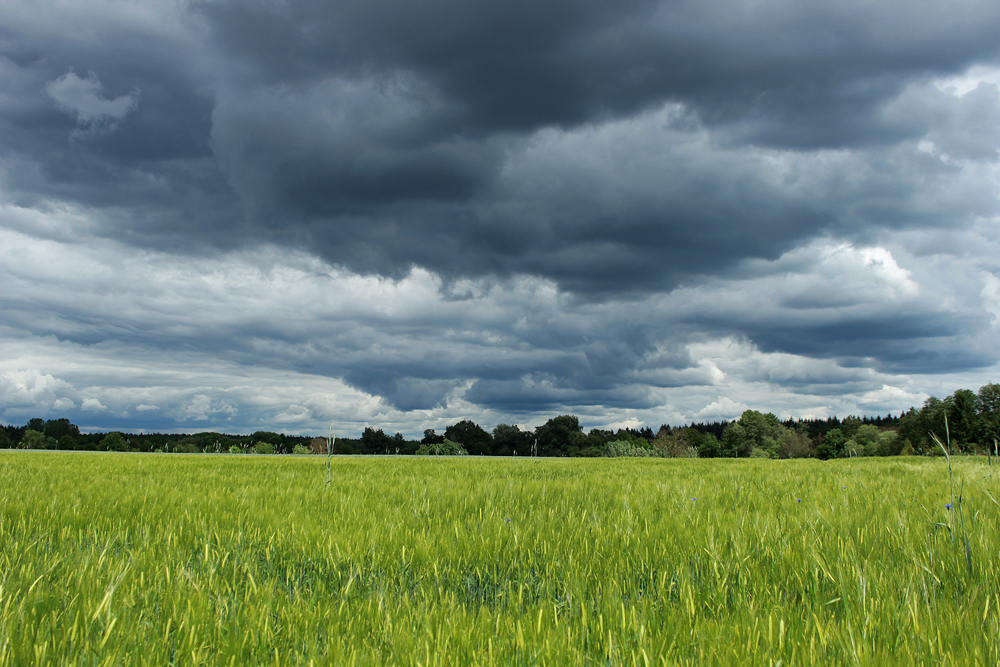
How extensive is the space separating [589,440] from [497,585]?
92816 mm

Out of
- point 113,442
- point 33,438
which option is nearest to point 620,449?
point 113,442

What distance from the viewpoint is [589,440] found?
92.5 meters

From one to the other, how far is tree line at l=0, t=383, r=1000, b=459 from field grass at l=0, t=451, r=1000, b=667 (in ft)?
189

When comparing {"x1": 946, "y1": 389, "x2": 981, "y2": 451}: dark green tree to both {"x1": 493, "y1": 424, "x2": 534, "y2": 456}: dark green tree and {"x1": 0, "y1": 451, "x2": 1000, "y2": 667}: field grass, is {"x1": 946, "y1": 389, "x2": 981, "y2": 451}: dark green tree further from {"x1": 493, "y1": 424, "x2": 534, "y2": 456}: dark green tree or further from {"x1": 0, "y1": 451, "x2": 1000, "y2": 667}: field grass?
{"x1": 0, "y1": 451, "x2": 1000, "y2": 667}: field grass

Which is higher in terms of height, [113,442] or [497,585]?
[497,585]

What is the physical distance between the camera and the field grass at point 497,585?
1971 millimetres

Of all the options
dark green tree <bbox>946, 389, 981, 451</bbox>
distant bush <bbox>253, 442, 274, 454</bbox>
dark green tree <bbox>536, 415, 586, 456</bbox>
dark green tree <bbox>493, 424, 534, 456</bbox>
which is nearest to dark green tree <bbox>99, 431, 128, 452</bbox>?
distant bush <bbox>253, 442, 274, 454</bbox>

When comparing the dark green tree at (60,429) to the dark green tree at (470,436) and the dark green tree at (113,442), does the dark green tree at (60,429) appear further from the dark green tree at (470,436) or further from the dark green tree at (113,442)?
the dark green tree at (470,436)

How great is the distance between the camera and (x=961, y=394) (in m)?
76.8

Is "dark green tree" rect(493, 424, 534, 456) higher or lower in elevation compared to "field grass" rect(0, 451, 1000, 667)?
lower

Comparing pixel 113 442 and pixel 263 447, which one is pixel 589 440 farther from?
pixel 113 442

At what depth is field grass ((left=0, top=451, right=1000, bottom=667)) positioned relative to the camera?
77.6 inches

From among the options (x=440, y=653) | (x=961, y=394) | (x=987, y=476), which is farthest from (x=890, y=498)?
(x=961, y=394)

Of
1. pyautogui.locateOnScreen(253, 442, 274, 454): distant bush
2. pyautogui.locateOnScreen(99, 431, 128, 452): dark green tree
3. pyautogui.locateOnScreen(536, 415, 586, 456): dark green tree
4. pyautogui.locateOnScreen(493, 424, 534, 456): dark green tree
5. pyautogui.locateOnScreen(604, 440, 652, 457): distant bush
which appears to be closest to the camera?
pyautogui.locateOnScreen(253, 442, 274, 454): distant bush
